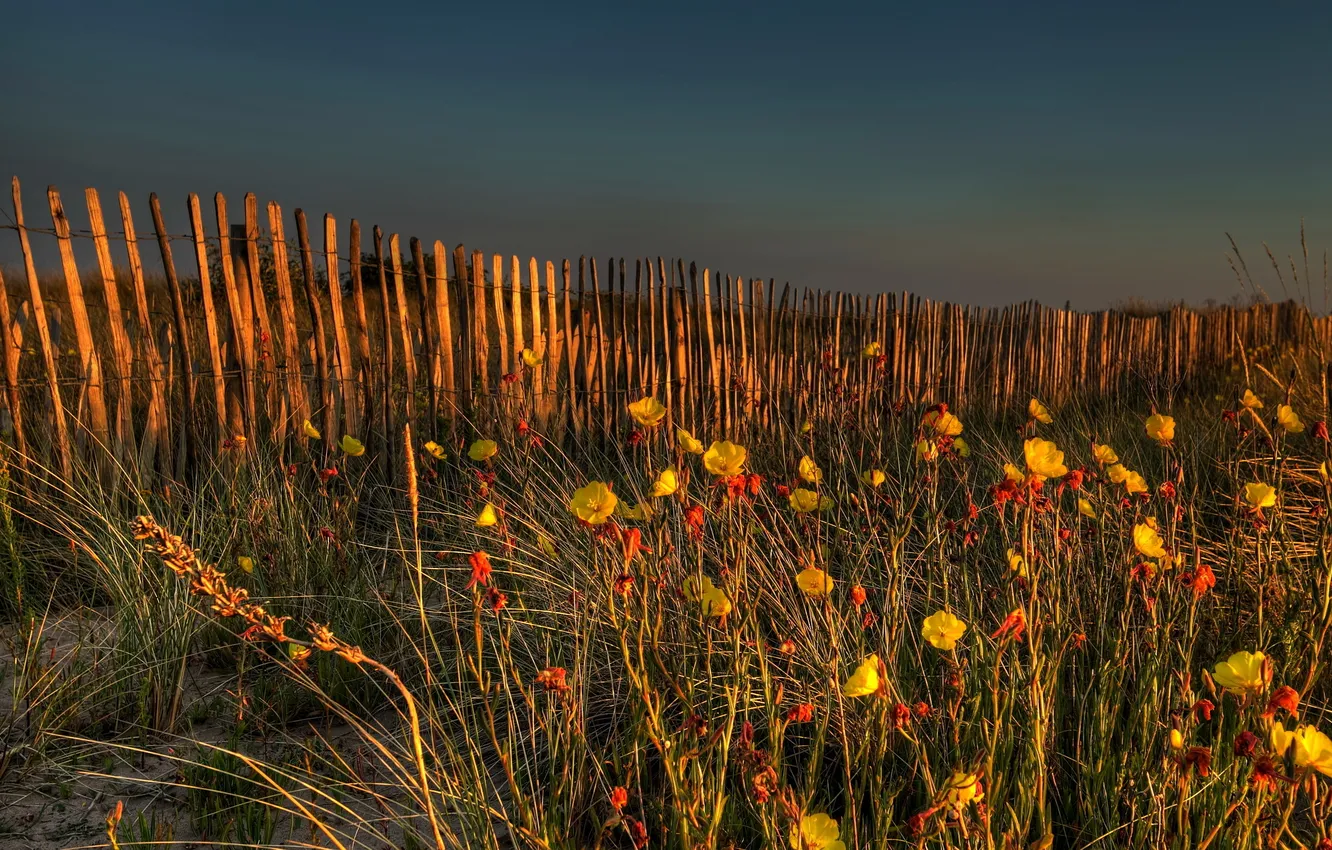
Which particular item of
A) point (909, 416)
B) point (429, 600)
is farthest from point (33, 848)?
point (909, 416)

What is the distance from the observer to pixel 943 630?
4.78 feet

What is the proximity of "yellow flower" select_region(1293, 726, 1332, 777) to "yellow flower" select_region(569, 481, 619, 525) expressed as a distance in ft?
3.23

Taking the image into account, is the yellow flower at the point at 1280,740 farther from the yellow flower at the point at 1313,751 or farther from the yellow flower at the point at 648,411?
the yellow flower at the point at 648,411

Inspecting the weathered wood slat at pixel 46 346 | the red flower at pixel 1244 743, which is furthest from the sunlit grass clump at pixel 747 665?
the weathered wood slat at pixel 46 346

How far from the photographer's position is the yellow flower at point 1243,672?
1.26 metres

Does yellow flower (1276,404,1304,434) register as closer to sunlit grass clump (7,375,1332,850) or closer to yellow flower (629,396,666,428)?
sunlit grass clump (7,375,1332,850)

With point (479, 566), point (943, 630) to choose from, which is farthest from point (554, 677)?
point (943, 630)

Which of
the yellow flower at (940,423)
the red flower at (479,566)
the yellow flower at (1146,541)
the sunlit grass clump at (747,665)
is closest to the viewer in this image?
the red flower at (479,566)

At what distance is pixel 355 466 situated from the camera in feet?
14.0

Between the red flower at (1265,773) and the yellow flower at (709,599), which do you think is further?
the yellow flower at (709,599)

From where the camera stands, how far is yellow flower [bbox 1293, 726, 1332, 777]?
118 centimetres

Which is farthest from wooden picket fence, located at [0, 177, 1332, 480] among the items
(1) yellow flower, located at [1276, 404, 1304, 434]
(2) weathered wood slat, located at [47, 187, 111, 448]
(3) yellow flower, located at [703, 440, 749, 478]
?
(3) yellow flower, located at [703, 440, 749, 478]

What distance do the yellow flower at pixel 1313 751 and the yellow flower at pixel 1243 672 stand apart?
3.2 inches

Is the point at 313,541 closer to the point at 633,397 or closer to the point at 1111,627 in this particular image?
the point at 633,397
